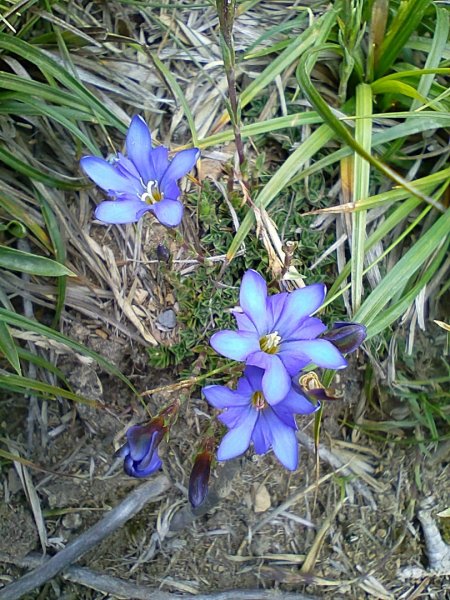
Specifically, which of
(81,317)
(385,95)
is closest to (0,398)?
(81,317)

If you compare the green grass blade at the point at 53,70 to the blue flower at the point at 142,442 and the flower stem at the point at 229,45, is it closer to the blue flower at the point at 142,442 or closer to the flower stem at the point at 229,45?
the flower stem at the point at 229,45

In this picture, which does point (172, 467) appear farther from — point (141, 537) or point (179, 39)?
point (179, 39)

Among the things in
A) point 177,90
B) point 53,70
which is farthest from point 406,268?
point 53,70

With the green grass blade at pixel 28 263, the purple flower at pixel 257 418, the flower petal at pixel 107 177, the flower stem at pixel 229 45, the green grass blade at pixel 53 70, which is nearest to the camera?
the flower stem at pixel 229 45

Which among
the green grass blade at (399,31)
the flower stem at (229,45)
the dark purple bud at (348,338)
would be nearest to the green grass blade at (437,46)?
the green grass blade at (399,31)

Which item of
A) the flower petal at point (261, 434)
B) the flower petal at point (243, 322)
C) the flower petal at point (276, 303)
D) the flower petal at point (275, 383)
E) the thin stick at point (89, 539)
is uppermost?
the flower petal at point (276, 303)

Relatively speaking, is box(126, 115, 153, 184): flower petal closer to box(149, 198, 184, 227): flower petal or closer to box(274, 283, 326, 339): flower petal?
box(149, 198, 184, 227): flower petal

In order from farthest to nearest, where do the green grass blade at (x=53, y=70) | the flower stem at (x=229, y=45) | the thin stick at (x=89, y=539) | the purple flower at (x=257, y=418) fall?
the thin stick at (x=89, y=539) → the green grass blade at (x=53, y=70) → the purple flower at (x=257, y=418) → the flower stem at (x=229, y=45)

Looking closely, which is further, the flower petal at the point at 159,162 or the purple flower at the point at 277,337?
the flower petal at the point at 159,162
